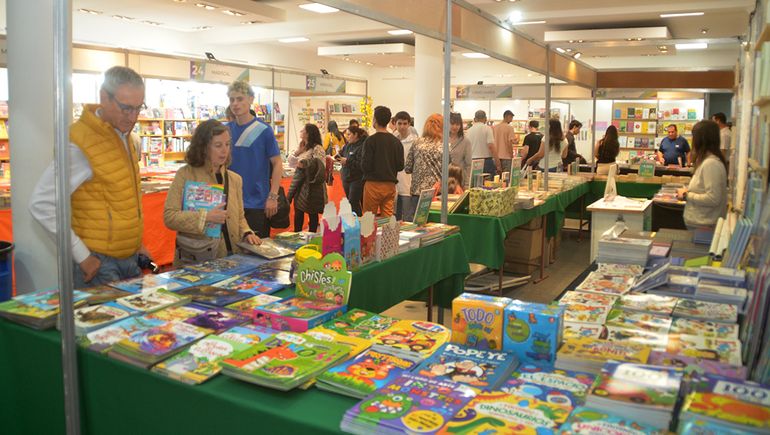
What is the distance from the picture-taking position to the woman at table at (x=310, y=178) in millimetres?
7344

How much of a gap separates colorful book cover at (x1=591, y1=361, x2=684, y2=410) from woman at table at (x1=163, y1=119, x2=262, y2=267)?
2027 mm

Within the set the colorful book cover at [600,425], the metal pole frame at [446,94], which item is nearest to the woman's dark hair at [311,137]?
the metal pole frame at [446,94]

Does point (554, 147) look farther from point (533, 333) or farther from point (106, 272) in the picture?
point (533, 333)

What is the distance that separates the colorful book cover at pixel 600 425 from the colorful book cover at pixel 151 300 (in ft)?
5.20

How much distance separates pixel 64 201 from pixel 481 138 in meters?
8.17

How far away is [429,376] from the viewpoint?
72.0 inches

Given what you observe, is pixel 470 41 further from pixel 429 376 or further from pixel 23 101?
pixel 429 376

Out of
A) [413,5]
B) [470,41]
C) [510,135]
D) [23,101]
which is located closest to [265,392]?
[23,101]

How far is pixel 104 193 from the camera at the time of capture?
273 cm

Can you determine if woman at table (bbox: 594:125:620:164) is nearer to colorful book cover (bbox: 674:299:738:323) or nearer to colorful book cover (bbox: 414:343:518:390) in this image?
colorful book cover (bbox: 674:299:738:323)

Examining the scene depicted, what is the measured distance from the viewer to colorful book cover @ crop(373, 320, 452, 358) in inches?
81.1

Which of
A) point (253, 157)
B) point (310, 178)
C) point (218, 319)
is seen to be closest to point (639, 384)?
point (218, 319)

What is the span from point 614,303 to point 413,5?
7.70 ft

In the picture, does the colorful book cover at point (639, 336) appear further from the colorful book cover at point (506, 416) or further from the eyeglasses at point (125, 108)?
the eyeglasses at point (125, 108)
